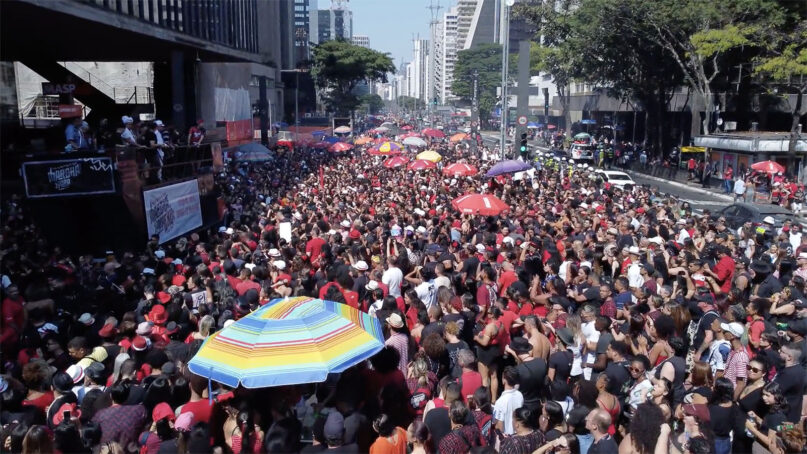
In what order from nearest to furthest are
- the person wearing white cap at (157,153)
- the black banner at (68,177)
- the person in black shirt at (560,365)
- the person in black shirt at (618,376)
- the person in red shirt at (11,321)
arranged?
1. the person in black shirt at (618,376)
2. the person in black shirt at (560,365)
3. the person in red shirt at (11,321)
4. the black banner at (68,177)
5. the person wearing white cap at (157,153)

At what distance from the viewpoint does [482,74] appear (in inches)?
4660

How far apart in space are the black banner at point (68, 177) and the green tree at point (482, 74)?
10016 centimetres

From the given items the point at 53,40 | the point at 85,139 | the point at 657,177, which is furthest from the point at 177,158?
the point at 657,177

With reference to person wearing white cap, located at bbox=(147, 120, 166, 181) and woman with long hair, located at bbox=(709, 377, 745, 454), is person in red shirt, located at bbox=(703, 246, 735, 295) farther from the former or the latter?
person wearing white cap, located at bbox=(147, 120, 166, 181)

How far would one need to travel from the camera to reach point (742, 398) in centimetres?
621

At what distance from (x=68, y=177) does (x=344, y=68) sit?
64.4 m

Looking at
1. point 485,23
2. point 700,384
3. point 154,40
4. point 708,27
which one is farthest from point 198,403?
point 485,23

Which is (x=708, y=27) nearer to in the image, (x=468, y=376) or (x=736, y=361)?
(x=736, y=361)

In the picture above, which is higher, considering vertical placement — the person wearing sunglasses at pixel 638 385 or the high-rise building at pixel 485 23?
the high-rise building at pixel 485 23

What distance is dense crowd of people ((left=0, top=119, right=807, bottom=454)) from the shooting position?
17.5 ft

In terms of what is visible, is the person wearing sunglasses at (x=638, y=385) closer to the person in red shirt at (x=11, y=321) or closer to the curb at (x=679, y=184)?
the person in red shirt at (x=11, y=321)

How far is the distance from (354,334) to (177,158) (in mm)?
12375

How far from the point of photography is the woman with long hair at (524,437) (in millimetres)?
5078

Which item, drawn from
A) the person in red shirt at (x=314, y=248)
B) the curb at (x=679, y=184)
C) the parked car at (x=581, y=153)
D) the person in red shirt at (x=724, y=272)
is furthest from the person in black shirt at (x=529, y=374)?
the parked car at (x=581, y=153)
